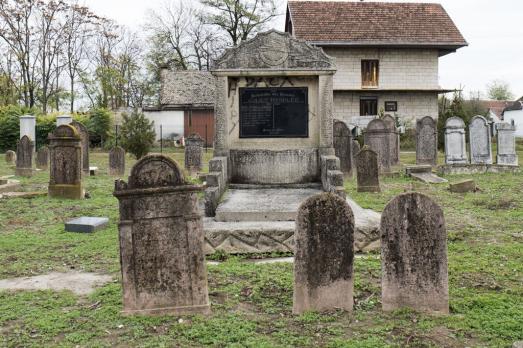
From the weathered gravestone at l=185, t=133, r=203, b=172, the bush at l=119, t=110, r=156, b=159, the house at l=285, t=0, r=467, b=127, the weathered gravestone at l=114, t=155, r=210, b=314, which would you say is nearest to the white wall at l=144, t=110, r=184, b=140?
the house at l=285, t=0, r=467, b=127

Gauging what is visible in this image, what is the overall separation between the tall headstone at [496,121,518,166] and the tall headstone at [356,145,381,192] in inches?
309

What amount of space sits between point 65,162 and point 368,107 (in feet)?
84.2

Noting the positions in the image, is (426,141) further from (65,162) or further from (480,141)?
(65,162)

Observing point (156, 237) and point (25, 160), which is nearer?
point (156, 237)

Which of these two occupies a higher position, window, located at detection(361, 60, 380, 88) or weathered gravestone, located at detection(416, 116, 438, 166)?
window, located at detection(361, 60, 380, 88)

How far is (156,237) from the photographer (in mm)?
4570

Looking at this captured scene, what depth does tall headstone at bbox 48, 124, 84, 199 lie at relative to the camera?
11.8 meters

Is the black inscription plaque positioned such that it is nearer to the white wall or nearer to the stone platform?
the stone platform

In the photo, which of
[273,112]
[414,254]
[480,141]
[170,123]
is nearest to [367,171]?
[273,112]

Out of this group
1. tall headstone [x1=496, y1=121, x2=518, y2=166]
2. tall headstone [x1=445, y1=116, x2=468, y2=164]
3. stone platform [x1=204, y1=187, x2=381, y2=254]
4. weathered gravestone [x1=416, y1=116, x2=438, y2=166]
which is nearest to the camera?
stone platform [x1=204, y1=187, x2=381, y2=254]

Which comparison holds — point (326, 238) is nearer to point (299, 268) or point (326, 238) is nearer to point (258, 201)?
point (299, 268)

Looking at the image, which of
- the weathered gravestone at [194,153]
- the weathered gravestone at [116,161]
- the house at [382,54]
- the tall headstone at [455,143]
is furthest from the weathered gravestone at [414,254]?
the house at [382,54]

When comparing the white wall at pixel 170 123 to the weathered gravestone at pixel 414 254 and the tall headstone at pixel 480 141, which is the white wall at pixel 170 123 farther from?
the weathered gravestone at pixel 414 254

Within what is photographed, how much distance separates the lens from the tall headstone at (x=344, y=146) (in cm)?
1641
